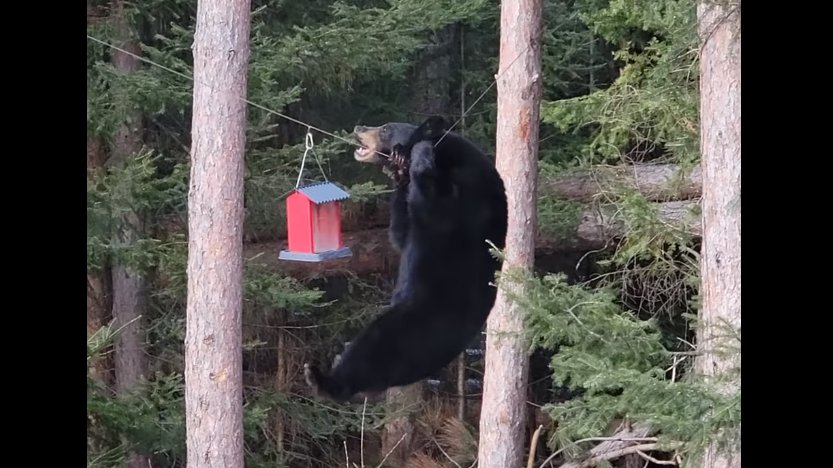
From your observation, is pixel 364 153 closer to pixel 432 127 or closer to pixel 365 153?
pixel 365 153

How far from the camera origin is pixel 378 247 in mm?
5621

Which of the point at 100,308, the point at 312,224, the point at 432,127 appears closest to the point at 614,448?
the point at 432,127

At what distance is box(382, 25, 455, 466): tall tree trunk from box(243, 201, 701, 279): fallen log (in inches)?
38.7

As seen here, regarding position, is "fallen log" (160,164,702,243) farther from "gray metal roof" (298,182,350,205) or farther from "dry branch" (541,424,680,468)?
"gray metal roof" (298,182,350,205)

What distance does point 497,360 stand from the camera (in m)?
4.42

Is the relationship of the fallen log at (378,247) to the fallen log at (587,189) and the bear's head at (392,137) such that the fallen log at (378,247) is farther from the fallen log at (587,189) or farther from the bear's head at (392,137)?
the bear's head at (392,137)

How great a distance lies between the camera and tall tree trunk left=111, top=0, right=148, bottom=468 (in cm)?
511

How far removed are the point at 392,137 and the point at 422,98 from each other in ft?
9.05

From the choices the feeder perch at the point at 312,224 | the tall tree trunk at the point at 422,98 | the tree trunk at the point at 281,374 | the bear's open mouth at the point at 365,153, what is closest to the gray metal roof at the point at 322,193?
the feeder perch at the point at 312,224

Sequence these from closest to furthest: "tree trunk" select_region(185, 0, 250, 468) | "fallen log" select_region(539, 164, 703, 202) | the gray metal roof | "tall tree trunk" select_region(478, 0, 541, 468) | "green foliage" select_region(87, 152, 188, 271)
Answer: the gray metal roof → "tree trunk" select_region(185, 0, 250, 468) → "tall tree trunk" select_region(478, 0, 541, 468) → "green foliage" select_region(87, 152, 188, 271) → "fallen log" select_region(539, 164, 703, 202)

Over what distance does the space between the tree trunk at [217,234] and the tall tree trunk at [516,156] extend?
1187 mm

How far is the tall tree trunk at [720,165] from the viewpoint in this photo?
10.6 feet

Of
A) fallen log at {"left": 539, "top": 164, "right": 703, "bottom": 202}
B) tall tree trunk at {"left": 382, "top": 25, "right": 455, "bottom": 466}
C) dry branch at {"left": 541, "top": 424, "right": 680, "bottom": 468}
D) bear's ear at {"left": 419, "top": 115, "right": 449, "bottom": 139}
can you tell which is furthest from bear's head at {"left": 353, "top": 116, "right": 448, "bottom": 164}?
tall tree trunk at {"left": 382, "top": 25, "right": 455, "bottom": 466}
